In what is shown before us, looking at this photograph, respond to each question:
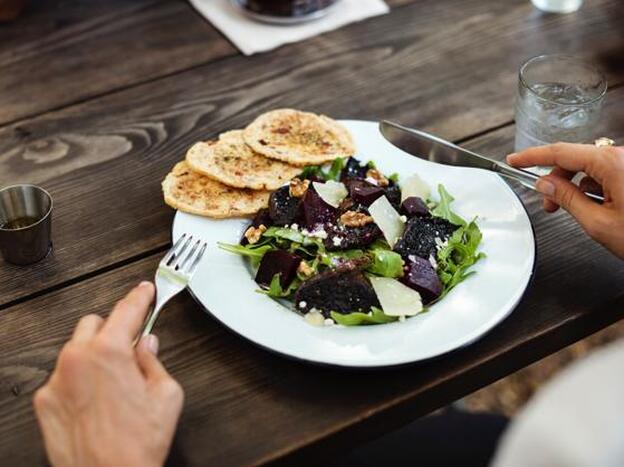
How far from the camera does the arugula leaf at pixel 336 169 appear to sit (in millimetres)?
1504

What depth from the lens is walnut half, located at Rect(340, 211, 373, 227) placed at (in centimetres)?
135

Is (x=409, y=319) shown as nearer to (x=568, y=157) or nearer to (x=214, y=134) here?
(x=568, y=157)

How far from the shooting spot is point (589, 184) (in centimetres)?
→ 140

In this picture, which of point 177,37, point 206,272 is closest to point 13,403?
point 206,272

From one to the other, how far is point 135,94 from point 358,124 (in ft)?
1.82

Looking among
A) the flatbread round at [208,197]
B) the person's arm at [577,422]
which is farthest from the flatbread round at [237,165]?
the person's arm at [577,422]

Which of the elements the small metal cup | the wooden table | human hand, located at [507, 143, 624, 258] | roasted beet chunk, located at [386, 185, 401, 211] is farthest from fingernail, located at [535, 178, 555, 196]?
the small metal cup

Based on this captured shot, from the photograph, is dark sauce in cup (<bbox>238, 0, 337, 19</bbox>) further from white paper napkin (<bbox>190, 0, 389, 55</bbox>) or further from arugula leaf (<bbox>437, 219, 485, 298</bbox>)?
arugula leaf (<bbox>437, 219, 485, 298</bbox>)

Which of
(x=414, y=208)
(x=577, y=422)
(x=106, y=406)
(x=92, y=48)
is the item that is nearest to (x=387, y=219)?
(x=414, y=208)

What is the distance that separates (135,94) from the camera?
1.87 metres

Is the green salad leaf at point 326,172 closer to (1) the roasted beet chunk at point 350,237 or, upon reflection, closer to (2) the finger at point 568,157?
(1) the roasted beet chunk at point 350,237

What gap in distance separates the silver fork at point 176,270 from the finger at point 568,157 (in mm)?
552

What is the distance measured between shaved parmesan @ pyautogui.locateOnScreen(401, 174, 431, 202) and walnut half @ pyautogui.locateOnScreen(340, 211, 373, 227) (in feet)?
0.35

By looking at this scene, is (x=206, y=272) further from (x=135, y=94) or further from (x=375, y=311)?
(x=135, y=94)
